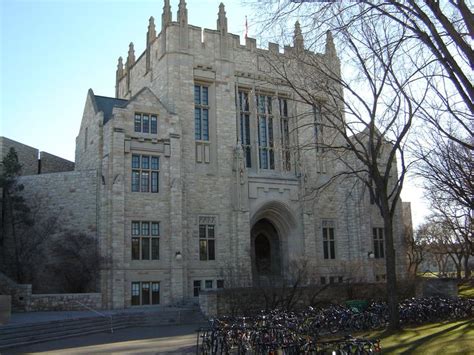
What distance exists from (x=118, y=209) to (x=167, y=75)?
917 cm

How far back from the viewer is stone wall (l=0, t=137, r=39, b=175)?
32.0m

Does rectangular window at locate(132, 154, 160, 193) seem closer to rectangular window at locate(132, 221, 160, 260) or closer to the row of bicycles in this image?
rectangular window at locate(132, 221, 160, 260)

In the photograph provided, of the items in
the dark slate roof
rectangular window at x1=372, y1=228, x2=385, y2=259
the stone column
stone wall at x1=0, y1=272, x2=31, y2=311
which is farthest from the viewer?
rectangular window at x1=372, y1=228, x2=385, y2=259

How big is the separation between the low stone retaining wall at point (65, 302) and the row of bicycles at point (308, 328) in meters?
9.66

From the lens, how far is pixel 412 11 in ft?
33.4

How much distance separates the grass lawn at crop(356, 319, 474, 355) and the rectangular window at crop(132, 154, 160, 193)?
52.2 ft

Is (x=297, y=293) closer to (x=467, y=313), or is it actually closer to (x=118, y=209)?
(x=467, y=313)

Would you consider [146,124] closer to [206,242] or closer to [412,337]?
[206,242]

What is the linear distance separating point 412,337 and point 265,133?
20796mm

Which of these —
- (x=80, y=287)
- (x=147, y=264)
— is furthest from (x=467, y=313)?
(x=80, y=287)

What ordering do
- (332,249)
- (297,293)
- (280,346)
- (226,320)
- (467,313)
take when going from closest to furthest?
1. (280,346)
2. (226,320)
3. (467,313)
4. (297,293)
5. (332,249)

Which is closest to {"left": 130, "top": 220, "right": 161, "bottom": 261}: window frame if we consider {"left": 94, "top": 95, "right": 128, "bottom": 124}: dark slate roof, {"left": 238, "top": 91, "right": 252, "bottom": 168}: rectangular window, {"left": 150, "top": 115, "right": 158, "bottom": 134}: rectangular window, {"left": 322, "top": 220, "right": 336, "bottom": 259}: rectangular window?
{"left": 150, "top": 115, "right": 158, "bottom": 134}: rectangular window

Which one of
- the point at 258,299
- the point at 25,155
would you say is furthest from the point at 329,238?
the point at 25,155

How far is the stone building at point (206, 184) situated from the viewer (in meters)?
27.4
